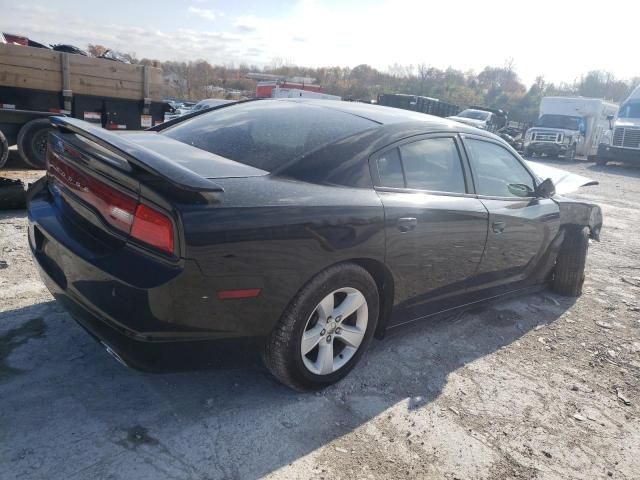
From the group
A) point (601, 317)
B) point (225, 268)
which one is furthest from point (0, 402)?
point (601, 317)

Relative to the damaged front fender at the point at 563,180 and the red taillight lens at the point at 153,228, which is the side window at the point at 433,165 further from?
the damaged front fender at the point at 563,180

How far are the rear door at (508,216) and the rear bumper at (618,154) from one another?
66.3ft

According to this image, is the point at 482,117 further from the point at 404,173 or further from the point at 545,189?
the point at 404,173

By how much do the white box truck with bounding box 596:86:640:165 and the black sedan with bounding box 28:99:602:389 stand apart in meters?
20.9

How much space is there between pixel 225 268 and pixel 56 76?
757 cm

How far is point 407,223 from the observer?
2.85 meters

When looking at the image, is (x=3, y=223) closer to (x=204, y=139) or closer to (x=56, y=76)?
(x=204, y=139)

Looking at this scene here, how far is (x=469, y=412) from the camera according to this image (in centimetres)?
279

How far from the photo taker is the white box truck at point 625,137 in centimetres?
2070

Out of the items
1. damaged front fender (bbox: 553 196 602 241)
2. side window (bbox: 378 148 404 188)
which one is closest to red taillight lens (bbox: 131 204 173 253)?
side window (bbox: 378 148 404 188)

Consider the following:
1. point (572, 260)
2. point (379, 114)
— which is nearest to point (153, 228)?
point (379, 114)

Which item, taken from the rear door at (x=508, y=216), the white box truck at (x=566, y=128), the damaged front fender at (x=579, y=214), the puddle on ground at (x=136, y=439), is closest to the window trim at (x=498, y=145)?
the rear door at (x=508, y=216)

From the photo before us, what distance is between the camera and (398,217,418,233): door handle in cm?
281

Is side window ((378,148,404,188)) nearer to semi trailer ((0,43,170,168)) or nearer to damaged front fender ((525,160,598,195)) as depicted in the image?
damaged front fender ((525,160,598,195))
